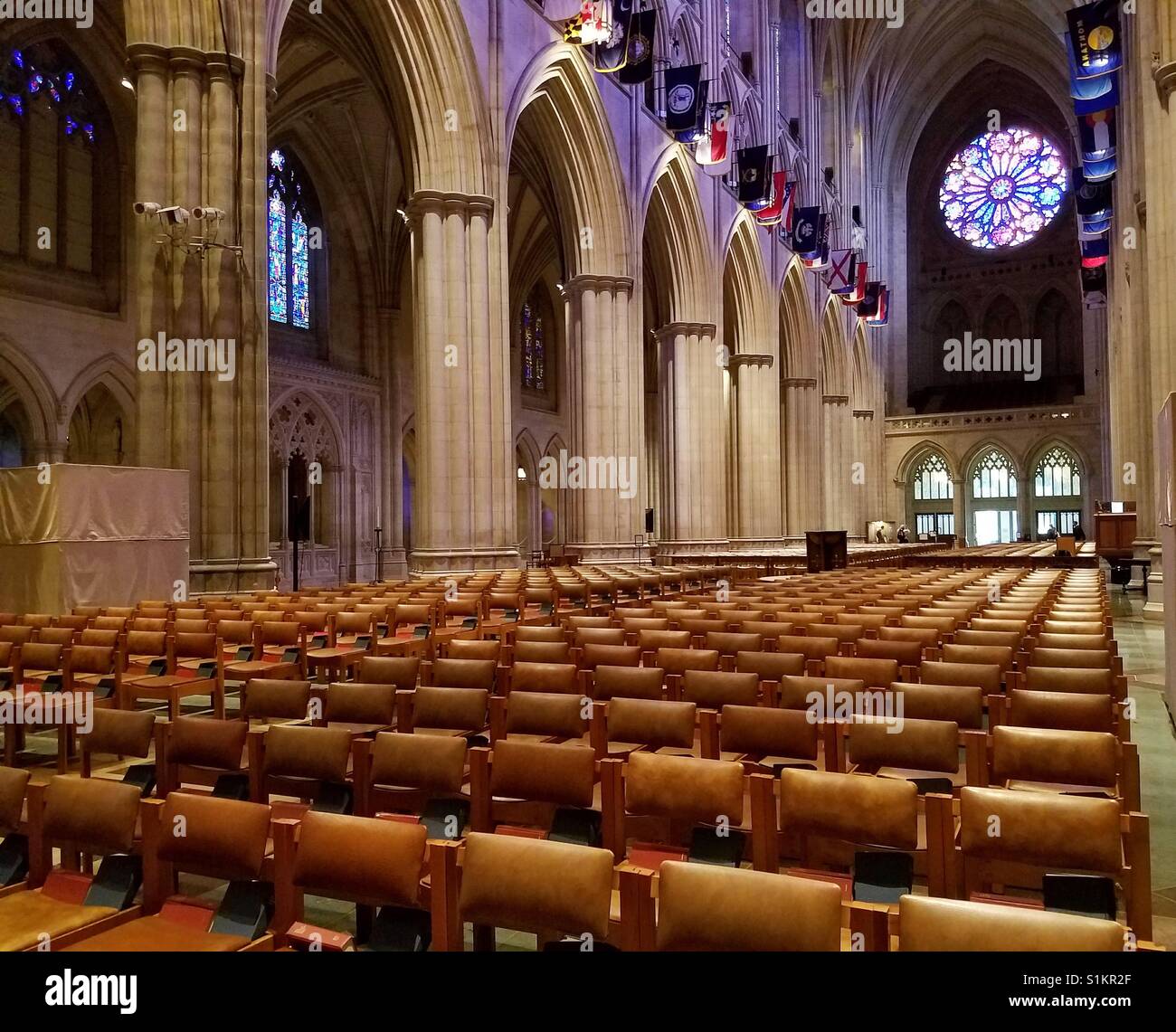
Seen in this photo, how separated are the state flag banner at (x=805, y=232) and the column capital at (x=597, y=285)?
26.8 ft

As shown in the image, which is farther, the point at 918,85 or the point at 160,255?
the point at 918,85

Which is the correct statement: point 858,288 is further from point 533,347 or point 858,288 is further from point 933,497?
point 933,497

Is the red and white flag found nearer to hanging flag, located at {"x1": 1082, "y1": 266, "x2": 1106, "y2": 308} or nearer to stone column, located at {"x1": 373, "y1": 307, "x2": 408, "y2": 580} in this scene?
stone column, located at {"x1": 373, "y1": 307, "x2": 408, "y2": 580}

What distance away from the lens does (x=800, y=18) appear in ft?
114

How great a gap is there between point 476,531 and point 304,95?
14.1 metres

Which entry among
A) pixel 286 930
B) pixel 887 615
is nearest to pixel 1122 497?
pixel 887 615

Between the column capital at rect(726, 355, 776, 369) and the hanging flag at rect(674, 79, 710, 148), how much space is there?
9.69 meters

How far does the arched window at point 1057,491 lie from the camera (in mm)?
41406

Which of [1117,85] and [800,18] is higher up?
[800,18]

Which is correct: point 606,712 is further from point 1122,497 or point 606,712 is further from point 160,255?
point 1122,497

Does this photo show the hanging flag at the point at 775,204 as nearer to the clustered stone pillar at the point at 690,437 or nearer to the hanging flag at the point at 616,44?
the clustered stone pillar at the point at 690,437

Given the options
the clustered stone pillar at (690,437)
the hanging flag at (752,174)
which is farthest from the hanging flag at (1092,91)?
the clustered stone pillar at (690,437)

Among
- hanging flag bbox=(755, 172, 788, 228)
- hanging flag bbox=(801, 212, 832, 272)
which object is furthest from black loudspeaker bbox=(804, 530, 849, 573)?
hanging flag bbox=(801, 212, 832, 272)

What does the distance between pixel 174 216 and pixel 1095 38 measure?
50.0 feet
